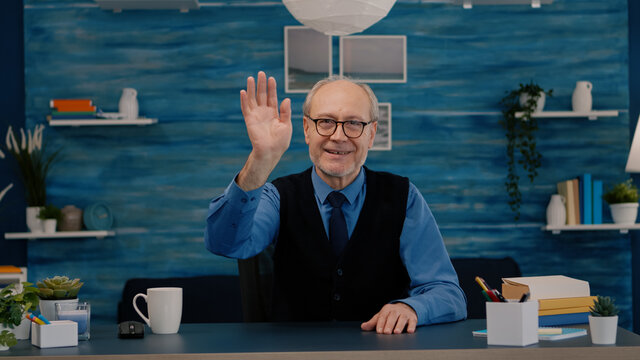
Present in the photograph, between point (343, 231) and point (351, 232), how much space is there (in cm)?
4

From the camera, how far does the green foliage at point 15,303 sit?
1454mm

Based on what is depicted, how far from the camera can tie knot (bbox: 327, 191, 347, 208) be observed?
2201 millimetres

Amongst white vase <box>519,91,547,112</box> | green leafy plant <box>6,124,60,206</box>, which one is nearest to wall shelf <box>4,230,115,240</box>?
green leafy plant <box>6,124,60,206</box>

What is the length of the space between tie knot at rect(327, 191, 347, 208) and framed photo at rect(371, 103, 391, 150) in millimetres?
1894

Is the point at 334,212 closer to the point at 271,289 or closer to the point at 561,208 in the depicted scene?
the point at 271,289

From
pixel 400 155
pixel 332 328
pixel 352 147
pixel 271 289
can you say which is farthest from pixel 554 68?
pixel 332 328

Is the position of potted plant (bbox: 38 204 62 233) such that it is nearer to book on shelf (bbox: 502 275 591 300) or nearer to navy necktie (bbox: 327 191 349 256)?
navy necktie (bbox: 327 191 349 256)

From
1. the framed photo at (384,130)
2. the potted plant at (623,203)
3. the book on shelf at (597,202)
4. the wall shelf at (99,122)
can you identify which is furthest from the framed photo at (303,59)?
the potted plant at (623,203)

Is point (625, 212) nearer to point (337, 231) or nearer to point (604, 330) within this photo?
point (337, 231)

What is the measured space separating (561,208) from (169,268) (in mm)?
2288

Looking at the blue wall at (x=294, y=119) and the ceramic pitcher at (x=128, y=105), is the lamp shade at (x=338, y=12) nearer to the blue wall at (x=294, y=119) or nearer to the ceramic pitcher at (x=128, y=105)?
the blue wall at (x=294, y=119)

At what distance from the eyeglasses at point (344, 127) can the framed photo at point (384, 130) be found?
1901mm

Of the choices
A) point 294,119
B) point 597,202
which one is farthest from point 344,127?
point 597,202

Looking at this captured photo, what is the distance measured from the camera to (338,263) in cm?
212
